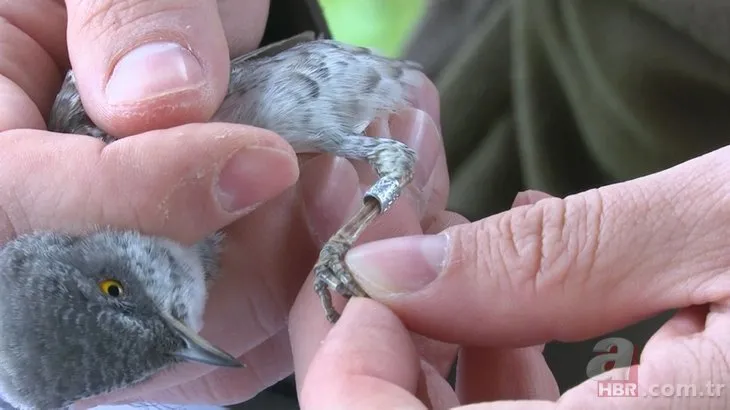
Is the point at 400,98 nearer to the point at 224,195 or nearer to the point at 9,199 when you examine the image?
the point at 224,195

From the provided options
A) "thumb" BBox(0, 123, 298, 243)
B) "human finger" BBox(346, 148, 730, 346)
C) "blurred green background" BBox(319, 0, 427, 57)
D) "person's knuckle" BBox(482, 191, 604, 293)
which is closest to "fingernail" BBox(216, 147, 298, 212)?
"thumb" BBox(0, 123, 298, 243)

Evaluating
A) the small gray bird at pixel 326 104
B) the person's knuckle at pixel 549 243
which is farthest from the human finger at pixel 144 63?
the person's knuckle at pixel 549 243

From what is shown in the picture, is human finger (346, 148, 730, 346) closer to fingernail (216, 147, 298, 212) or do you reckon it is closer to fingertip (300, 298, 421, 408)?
fingertip (300, 298, 421, 408)

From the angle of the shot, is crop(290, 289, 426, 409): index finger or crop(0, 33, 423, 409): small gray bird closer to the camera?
crop(290, 289, 426, 409): index finger

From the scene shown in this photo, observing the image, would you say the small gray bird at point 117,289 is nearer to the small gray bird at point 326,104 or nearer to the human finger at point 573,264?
the small gray bird at point 326,104

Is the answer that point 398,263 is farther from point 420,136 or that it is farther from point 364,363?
point 420,136

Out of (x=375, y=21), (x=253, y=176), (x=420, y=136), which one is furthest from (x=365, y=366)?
(x=375, y=21)
